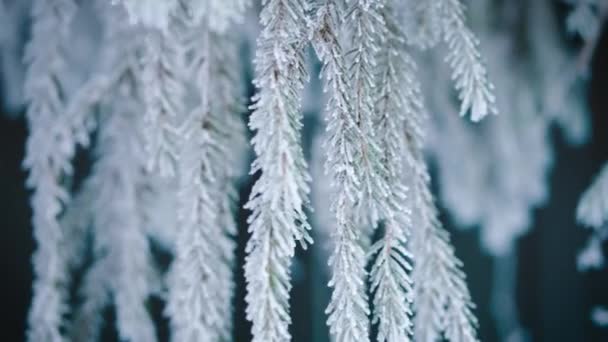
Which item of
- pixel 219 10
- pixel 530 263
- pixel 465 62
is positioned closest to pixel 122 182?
pixel 219 10

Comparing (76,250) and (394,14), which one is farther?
(76,250)

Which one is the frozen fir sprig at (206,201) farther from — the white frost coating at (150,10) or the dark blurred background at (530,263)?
the dark blurred background at (530,263)

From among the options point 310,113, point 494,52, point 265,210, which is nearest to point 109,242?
point 265,210

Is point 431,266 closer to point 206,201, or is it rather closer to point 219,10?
point 206,201

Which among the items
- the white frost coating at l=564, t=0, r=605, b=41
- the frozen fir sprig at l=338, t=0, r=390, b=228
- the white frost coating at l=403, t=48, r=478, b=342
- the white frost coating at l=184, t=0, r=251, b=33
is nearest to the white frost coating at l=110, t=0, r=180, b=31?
the white frost coating at l=184, t=0, r=251, b=33

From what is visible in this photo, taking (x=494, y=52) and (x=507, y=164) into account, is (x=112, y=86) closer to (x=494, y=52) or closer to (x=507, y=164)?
(x=494, y=52)

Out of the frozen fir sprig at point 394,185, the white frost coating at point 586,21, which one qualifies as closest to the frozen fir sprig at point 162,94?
the frozen fir sprig at point 394,185
